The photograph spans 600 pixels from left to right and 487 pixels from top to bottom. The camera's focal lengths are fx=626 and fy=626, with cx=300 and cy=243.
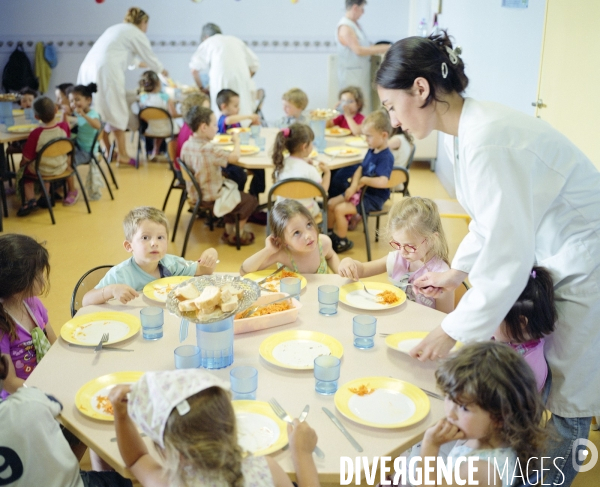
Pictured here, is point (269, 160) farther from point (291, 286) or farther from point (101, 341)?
point (101, 341)

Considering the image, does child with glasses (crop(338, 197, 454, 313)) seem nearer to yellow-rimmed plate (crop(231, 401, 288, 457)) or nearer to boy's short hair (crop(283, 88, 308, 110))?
yellow-rimmed plate (crop(231, 401, 288, 457))

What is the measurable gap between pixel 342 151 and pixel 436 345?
11.3 feet

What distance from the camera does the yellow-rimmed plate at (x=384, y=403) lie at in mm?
1621

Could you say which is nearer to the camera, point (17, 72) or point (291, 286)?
point (291, 286)

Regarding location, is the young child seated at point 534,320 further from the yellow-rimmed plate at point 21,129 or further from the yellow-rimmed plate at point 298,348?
the yellow-rimmed plate at point 21,129

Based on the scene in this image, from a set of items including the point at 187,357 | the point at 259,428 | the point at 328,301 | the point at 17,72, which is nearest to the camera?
the point at 259,428

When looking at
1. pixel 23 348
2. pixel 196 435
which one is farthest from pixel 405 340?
pixel 23 348

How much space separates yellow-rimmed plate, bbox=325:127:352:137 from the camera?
5.67m

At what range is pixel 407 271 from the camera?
8.89 feet

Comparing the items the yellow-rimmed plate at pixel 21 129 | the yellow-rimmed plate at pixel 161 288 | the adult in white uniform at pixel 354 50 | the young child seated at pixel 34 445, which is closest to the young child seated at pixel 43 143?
the yellow-rimmed plate at pixel 21 129

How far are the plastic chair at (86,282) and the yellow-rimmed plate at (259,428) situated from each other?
1.09 m

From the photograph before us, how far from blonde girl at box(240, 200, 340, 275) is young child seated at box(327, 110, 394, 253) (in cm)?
178

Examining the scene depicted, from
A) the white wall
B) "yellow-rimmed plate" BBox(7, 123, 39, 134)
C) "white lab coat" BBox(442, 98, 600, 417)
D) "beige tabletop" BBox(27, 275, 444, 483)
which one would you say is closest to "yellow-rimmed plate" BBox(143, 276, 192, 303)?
"beige tabletop" BBox(27, 275, 444, 483)

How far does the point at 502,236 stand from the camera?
1.57 metres
